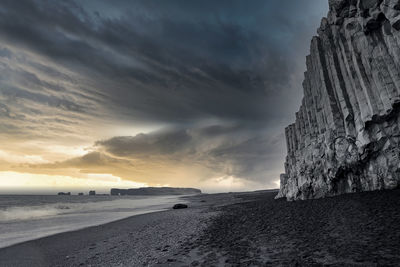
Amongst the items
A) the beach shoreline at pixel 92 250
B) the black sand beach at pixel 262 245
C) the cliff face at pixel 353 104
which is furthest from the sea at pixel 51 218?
the cliff face at pixel 353 104

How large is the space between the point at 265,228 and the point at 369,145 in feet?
63.1

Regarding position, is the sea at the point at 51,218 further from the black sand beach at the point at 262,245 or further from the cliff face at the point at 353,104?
the cliff face at the point at 353,104

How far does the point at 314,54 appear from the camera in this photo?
39.7 metres

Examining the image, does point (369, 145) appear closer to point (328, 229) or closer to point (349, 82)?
point (349, 82)

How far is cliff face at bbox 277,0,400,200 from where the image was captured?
955 inches

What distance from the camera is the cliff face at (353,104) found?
2427 cm

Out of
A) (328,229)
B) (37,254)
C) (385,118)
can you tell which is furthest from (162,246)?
(385,118)

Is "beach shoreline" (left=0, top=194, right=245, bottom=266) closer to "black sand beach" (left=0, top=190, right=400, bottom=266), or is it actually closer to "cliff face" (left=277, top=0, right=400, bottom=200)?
"black sand beach" (left=0, top=190, right=400, bottom=266)

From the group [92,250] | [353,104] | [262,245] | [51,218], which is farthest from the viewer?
[51,218]

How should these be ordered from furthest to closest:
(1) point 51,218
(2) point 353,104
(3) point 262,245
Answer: (1) point 51,218 < (2) point 353,104 < (3) point 262,245

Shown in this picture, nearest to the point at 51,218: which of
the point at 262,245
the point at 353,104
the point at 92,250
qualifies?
the point at 92,250

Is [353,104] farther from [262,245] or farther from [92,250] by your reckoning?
[92,250]

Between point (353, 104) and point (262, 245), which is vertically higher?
point (353, 104)

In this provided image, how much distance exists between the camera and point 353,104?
29.7 metres
